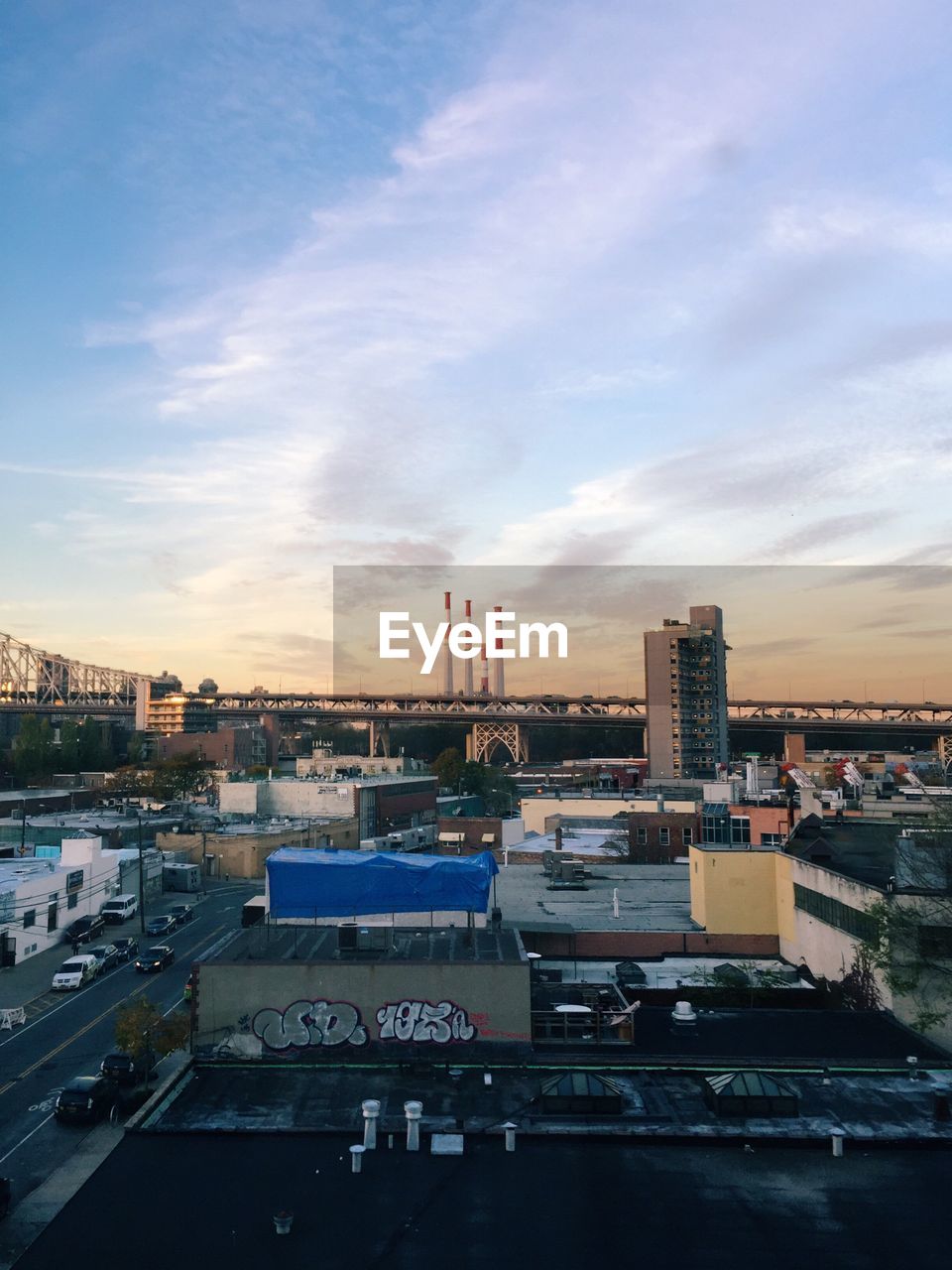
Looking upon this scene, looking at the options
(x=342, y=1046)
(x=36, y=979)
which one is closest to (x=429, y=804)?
(x=36, y=979)

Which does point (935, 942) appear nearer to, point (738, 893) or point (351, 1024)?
point (738, 893)

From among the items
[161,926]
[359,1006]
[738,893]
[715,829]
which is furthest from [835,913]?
[161,926]

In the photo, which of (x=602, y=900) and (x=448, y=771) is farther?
(x=448, y=771)

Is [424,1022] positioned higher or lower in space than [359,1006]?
lower

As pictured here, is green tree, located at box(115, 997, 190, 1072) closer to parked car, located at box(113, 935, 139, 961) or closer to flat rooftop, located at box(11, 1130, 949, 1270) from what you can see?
flat rooftop, located at box(11, 1130, 949, 1270)

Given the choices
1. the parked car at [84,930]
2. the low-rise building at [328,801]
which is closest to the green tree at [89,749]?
the low-rise building at [328,801]

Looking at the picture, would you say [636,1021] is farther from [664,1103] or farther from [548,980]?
[664,1103]
